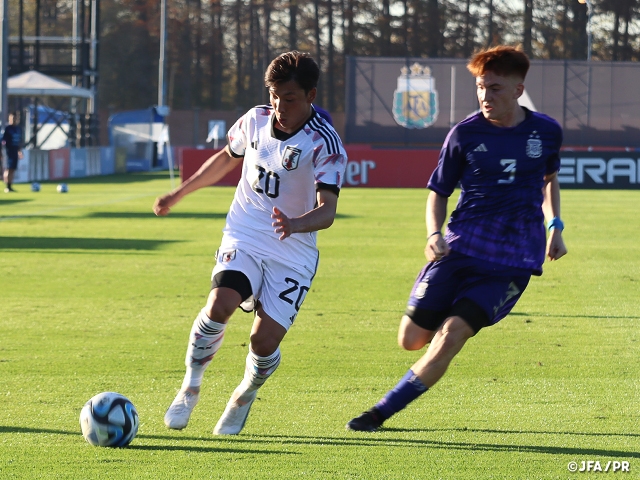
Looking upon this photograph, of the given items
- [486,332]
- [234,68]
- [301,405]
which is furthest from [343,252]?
[234,68]

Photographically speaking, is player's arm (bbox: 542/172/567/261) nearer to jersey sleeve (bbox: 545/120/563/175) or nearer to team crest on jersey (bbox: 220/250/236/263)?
jersey sleeve (bbox: 545/120/563/175)

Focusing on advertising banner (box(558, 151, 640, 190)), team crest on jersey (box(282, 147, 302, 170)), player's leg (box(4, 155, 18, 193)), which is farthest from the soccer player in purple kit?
advertising banner (box(558, 151, 640, 190))

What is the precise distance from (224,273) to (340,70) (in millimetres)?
71778

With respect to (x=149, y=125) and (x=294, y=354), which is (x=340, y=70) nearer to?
(x=149, y=125)

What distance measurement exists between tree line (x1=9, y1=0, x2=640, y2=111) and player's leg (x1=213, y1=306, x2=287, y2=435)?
218 feet

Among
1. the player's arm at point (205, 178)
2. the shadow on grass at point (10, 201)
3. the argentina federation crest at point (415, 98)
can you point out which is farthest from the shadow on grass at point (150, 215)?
the argentina federation crest at point (415, 98)

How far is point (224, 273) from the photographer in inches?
222

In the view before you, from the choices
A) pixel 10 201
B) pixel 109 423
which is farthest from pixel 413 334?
pixel 10 201

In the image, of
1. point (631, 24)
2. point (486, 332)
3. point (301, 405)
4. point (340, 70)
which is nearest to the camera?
point (301, 405)

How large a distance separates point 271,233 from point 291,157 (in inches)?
16.3

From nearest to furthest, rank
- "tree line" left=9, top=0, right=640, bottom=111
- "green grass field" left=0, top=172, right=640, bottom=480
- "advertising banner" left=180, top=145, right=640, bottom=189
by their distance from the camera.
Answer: "green grass field" left=0, top=172, right=640, bottom=480 → "advertising banner" left=180, top=145, right=640, bottom=189 → "tree line" left=9, top=0, right=640, bottom=111

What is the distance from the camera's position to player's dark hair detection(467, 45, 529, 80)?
5.41m

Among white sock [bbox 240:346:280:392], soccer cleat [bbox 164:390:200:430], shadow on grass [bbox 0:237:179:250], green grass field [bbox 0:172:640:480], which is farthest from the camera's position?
shadow on grass [bbox 0:237:179:250]
